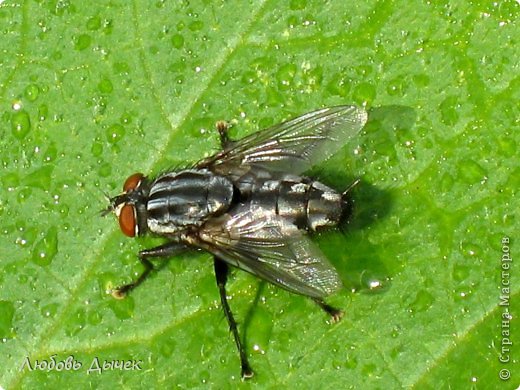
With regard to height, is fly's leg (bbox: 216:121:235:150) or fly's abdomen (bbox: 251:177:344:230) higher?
fly's leg (bbox: 216:121:235:150)

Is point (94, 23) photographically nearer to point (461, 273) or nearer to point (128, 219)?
point (128, 219)

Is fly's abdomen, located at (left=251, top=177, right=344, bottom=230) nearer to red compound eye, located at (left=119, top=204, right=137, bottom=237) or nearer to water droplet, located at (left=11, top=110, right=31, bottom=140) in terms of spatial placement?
red compound eye, located at (left=119, top=204, right=137, bottom=237)

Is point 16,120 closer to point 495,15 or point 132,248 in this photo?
point 132,248

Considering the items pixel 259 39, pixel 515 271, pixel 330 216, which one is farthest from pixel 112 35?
pixel 515 271

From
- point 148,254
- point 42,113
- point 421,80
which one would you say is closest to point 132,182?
point 148,254

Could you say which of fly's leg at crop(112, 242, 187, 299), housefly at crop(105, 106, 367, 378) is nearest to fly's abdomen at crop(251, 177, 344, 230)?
housefly at crop(105, 106, 367, 378)

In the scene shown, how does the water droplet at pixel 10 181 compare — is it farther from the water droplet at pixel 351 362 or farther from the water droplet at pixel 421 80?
the water droplet at pixel 421 80
